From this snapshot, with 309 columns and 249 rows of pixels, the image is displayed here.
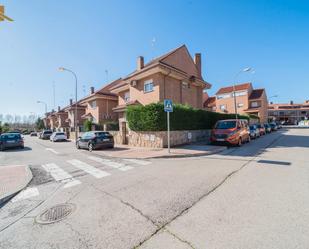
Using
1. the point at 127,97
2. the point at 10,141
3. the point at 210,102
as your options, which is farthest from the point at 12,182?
the point at 210,102

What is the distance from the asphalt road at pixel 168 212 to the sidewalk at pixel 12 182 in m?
0.30

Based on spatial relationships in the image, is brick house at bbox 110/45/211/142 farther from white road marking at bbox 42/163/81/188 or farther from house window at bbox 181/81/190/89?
white road marking at bbox 42/163/81/188

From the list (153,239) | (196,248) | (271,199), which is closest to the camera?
(196,248)

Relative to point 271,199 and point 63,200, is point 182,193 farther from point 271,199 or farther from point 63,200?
point 63,200

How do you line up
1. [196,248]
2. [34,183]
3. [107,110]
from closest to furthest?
[196,248]
[34,183]
[107,110]

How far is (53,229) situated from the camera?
123 inches

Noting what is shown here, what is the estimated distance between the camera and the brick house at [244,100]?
1713 inches

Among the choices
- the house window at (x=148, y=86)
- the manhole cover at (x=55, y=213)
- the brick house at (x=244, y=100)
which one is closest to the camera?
the manhole cover at (x=55, y=213)

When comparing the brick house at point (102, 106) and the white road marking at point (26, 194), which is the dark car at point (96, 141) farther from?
the brick house at point (102, 106)

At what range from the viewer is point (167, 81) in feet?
59.3

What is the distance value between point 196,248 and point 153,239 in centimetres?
65

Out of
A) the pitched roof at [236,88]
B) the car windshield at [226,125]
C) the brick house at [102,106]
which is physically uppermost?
the pitched roof at [236,88]

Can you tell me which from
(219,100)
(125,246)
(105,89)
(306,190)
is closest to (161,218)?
(125,246)

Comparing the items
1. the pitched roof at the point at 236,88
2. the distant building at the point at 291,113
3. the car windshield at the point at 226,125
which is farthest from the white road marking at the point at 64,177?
the distant building at the point at 291,113
